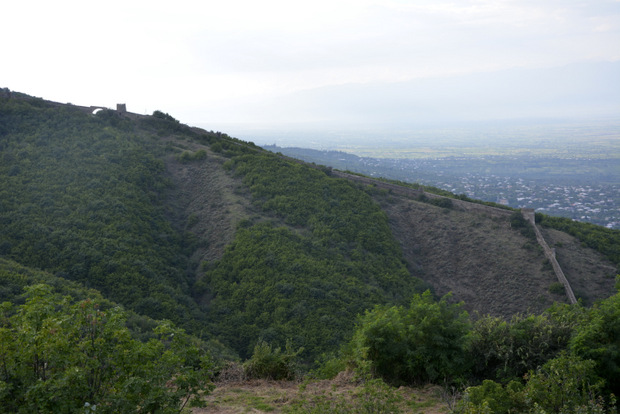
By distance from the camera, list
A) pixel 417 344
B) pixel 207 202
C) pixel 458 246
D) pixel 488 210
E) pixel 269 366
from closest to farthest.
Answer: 1. pixel 417 344
2. pixel 269 366
3. pixel 458 246
4. pixel 207 202
5. pixel 488 210

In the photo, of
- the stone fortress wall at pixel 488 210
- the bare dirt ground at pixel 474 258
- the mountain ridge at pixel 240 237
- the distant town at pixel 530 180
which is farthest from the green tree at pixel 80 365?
the distant town at pixel 530 180

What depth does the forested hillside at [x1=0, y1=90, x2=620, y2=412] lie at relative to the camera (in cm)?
472

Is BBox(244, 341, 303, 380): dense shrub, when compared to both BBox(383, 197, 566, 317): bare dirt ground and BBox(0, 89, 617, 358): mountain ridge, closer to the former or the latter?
BBox(0, 89, 617, 358): mountain ridge

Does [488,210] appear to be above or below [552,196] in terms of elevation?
below

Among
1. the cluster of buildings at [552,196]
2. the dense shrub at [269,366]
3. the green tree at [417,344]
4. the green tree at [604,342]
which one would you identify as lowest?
the dense shrub at [269,366]

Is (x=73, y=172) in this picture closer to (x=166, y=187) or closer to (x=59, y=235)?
(x=166, y=187)

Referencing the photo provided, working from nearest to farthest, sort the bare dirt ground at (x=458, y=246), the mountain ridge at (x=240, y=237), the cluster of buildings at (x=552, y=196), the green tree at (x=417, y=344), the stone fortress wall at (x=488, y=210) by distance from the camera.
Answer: the green tree at (x=417, y=344) < the mountain ridge at (x=240, y=237) < the stone fortress wall at (x=488, y=210) < the bare dirt ground at (x=458, y=246) < the cluster of buildings at (x=552, y=196)

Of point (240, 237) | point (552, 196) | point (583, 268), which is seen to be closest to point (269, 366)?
point (240, 237)

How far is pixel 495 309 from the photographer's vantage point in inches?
718

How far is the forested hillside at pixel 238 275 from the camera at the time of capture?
472 cm

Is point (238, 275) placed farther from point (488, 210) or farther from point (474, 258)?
point (488, 210)

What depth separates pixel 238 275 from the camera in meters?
17.3

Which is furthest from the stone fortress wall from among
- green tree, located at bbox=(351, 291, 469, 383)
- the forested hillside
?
green tree, located at bbox=(351, 291, 469, 383)

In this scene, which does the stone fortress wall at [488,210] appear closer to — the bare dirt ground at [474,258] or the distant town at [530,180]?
the bare dirt ground at [474,258]
